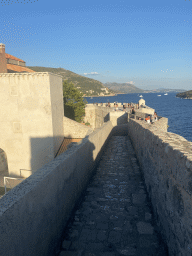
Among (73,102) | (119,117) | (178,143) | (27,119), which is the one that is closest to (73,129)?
(119,117)

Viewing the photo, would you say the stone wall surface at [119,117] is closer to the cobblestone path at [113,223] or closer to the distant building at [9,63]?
the distant building at [9,63]

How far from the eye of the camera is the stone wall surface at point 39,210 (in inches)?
93.5

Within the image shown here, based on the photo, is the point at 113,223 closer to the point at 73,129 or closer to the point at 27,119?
the point at 27,119

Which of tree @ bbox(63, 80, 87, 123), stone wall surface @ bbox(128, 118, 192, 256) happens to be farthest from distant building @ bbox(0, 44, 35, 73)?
stone wall surface @ bbox(128, 118, 192, 256)

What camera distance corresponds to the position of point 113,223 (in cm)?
468

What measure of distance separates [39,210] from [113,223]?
7.37 feet

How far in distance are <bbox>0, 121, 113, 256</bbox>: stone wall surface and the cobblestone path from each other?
1.22 feet

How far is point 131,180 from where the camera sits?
287 inches

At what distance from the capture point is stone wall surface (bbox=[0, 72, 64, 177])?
17359 millimetres

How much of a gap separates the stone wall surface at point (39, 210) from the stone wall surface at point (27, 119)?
44.1ft

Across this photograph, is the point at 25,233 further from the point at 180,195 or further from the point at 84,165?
the point at 84,165

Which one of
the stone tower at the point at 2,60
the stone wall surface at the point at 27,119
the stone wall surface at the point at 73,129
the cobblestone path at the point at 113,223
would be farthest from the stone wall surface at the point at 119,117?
the cobblestone path at the point at 113,223

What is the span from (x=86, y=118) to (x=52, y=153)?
24.1m

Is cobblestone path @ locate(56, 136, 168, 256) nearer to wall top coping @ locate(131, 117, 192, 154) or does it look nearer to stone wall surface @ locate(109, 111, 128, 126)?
wall top coping @ locate(131, 117, 192, 154)
